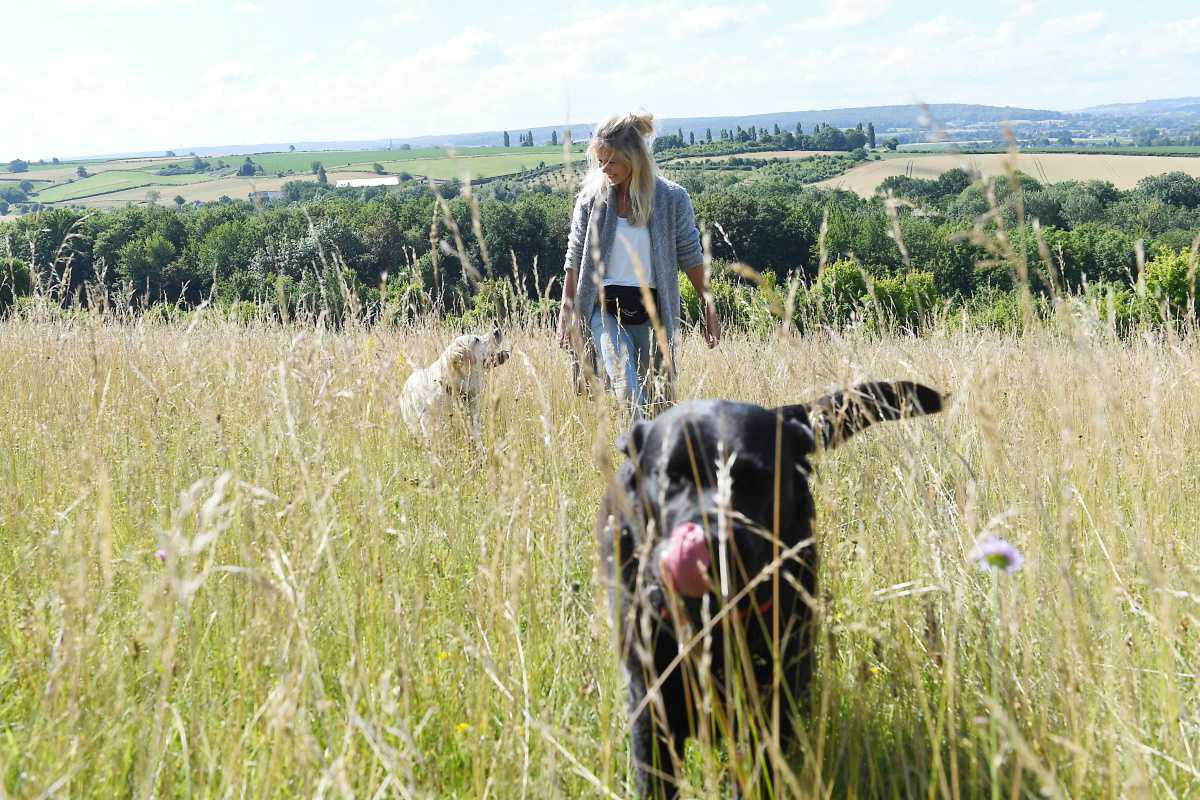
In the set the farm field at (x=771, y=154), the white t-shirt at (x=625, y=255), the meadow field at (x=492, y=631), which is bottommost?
the meadow field at (x=492, y=631)

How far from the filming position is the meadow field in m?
1.51

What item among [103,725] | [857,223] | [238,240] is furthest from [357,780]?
[238,240]

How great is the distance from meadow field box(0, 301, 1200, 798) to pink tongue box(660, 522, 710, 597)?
212mm

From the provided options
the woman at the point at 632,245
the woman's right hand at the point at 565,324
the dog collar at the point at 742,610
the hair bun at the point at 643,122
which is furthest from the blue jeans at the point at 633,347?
the dog collar at the point at 742,610

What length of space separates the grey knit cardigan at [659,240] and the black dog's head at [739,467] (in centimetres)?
221

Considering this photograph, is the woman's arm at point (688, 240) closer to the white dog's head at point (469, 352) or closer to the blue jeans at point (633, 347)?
the blue jeans at point (633, 347)

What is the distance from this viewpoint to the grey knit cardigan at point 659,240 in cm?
428

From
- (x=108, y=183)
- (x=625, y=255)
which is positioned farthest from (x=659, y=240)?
(x=108, y=183)

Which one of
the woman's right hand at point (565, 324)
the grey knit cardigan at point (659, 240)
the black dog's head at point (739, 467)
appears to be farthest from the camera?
the woman's right hand at point (565, 324)

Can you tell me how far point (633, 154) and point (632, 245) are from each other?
0.44m

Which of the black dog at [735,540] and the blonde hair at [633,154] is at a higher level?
the blonde hair at [633,154]

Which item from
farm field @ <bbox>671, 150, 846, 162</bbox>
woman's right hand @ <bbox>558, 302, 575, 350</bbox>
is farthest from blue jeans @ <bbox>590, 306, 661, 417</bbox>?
farm field @ <bbox>671, 150, 846, 162</bbox>

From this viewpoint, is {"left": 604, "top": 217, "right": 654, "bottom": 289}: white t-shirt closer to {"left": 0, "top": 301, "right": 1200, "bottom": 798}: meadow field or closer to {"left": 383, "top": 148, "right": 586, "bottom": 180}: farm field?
{"left": 383, "top": 148, "right": 586, "bottom": 180}: farm field

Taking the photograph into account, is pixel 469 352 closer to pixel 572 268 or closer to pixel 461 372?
pixel 461 372
